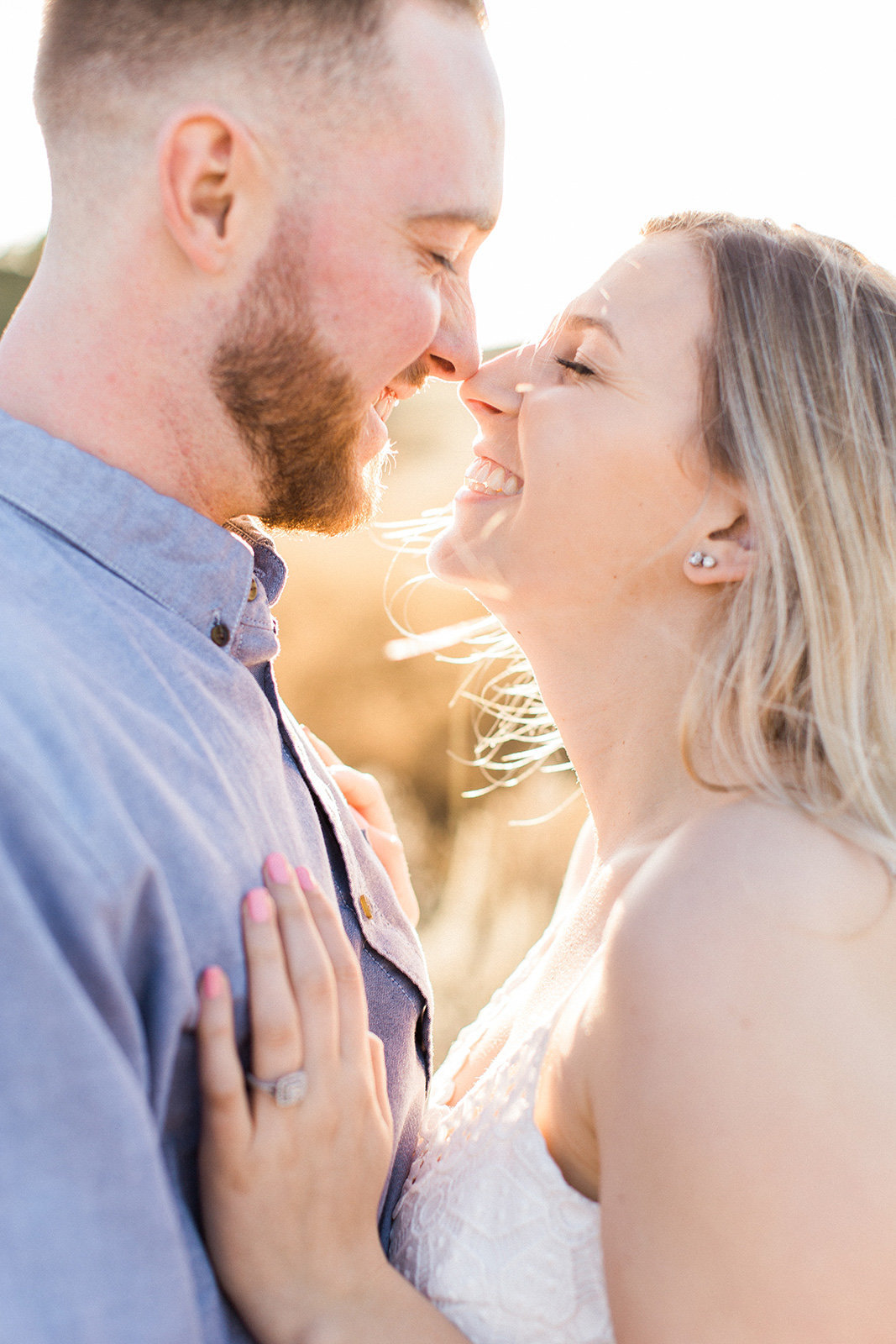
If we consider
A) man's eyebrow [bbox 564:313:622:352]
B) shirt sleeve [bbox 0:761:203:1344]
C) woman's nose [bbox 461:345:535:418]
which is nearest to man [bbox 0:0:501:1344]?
shirt sleeve [bbox 0:761:203:1344]

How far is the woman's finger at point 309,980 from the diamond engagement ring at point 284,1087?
0.03 metres

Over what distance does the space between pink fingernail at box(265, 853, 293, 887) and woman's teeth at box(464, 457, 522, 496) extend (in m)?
0.98

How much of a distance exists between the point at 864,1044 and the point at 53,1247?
36.2 inches

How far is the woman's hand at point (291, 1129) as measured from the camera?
1242 mm

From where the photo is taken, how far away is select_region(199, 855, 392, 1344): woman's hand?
1.24 metres

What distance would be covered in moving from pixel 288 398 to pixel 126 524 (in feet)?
1.27

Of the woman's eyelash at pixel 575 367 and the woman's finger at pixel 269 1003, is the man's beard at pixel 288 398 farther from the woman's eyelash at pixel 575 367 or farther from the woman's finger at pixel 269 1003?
the woman's finger at pixel 269 1003

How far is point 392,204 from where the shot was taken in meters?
1.70

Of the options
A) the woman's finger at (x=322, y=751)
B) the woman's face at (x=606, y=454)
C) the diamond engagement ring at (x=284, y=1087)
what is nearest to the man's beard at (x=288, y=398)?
the woman's face at (x=606, y=454)

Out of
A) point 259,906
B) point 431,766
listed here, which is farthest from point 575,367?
point 431,766

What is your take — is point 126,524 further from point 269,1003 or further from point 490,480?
point 490,480

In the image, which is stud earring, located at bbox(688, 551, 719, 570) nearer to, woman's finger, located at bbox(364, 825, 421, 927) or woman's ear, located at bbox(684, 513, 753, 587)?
woman's ear, located at bbox(684, 513, 753, 587)

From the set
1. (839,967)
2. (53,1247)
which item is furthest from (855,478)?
(53,1247)

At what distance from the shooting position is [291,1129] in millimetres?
1283
